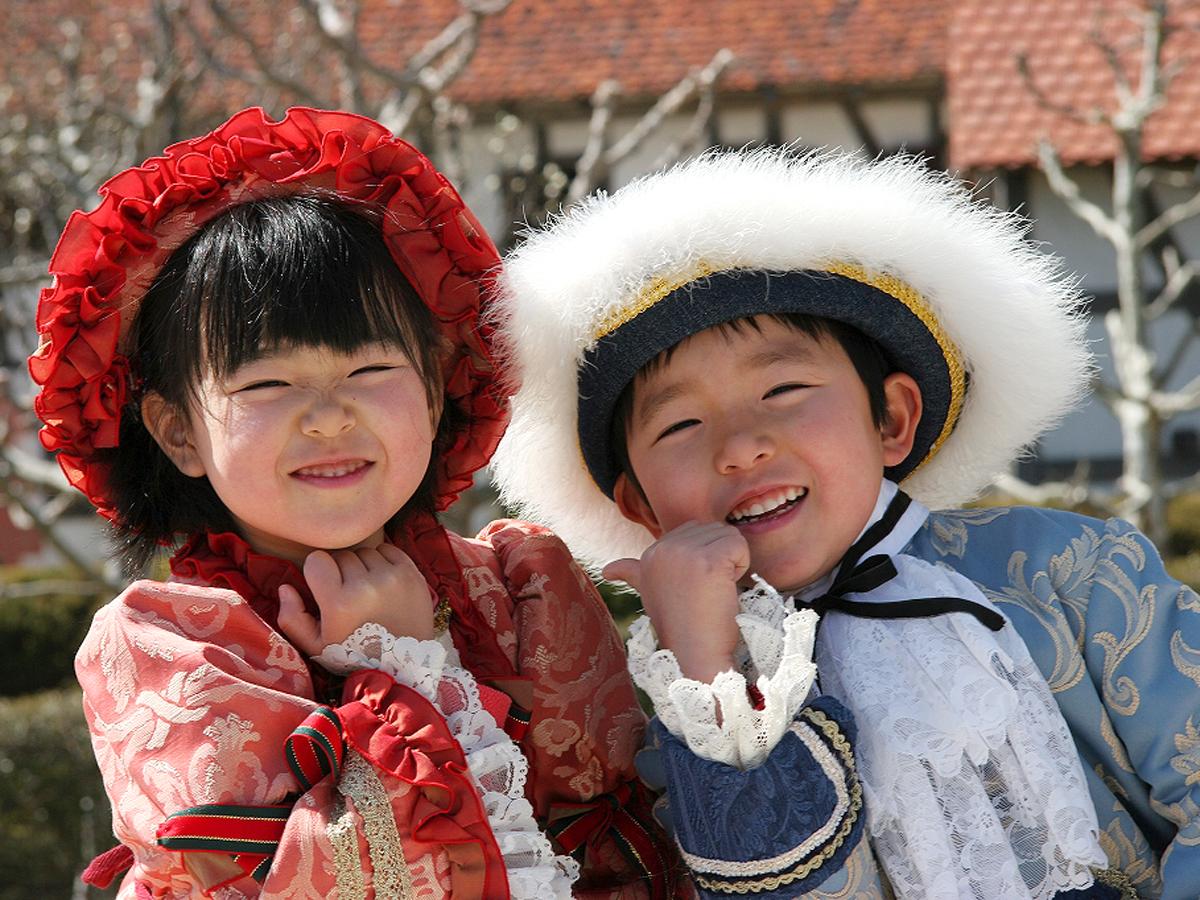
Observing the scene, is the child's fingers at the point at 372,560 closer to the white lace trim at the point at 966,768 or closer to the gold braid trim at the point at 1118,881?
the white lace trim at the point at 966,768

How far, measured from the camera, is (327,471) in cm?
189

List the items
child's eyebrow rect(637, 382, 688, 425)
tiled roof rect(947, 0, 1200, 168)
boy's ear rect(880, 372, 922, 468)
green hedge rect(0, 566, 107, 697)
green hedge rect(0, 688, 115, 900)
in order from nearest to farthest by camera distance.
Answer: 1. child's eyebrow rect(637, 382, 688, 425)
2. boy's ear rect(880, 372, 922, 468)
3. green hedge rect(0, 688, 115, 900)
4. green hedge rect(0, 566, 107, 697)
5. tiled roof rect(947, 0, 1200, 168)

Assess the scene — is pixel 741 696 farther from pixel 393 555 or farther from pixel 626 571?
pixel 393 555

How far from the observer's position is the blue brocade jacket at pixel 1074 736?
1.86 m

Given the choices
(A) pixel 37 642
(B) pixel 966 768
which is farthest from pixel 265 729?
(A) pixel 37 642

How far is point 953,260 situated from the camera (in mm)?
A: 2221

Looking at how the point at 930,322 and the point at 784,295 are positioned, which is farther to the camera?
the point at 930,322

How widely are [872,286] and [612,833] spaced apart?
34.1 inches

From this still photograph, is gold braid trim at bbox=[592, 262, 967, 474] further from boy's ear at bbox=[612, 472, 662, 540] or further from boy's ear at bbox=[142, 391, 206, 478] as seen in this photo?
boy's ear at bbox=[142, 391, 206, 478]

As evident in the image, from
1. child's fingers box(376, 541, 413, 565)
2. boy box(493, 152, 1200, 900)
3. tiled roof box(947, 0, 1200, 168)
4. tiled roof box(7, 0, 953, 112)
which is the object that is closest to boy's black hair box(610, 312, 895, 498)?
boy box(493, 152, 1200, 900)

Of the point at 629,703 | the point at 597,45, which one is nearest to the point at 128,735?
the point at 629,703

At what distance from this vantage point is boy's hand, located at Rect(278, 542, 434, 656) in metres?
1.88

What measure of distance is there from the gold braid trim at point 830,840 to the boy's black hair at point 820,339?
0.51 m

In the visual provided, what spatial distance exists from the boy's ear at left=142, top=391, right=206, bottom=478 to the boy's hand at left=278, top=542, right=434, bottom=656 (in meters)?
0.20
